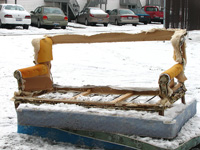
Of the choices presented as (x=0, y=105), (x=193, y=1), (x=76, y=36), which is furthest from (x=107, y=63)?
(x=193, y=1)

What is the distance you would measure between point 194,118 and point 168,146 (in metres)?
1.03

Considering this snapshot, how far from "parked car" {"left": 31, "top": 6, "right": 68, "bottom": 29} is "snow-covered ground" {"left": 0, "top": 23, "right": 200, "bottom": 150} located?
8.16 meters

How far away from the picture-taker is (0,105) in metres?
5.19

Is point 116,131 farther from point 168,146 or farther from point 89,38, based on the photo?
point 89,38

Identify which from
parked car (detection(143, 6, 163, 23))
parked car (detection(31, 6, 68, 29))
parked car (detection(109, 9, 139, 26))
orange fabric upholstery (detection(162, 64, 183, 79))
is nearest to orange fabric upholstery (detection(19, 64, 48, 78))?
orange fabric upholstery (detection(162, 64, 183, 79))

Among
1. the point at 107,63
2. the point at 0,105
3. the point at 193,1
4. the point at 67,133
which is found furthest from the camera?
the point at 193,1

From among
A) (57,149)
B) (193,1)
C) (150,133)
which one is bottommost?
(57,149)

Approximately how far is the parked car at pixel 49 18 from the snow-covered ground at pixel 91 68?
816cm

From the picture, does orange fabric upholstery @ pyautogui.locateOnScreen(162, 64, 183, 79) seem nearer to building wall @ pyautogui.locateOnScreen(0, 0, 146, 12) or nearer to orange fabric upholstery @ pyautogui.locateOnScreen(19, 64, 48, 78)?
orange fabric upholstery @ pyautogui.locateOnScreen(19, 64, 48, 78)

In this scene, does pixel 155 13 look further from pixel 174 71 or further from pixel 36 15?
pixel 174 71

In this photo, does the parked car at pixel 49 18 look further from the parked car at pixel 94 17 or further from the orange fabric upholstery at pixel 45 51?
the orange fabric upholstery at pixel 45 51

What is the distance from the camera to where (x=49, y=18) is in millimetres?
21625

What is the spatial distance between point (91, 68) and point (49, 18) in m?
13.6

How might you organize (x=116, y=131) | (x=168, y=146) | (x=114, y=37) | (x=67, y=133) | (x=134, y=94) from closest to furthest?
1. (x=168, y=146)
2. (x=116, y=131)
3. (x=67, y=133)
4. (x=114, y=37)
5. (x=134, y=94)
